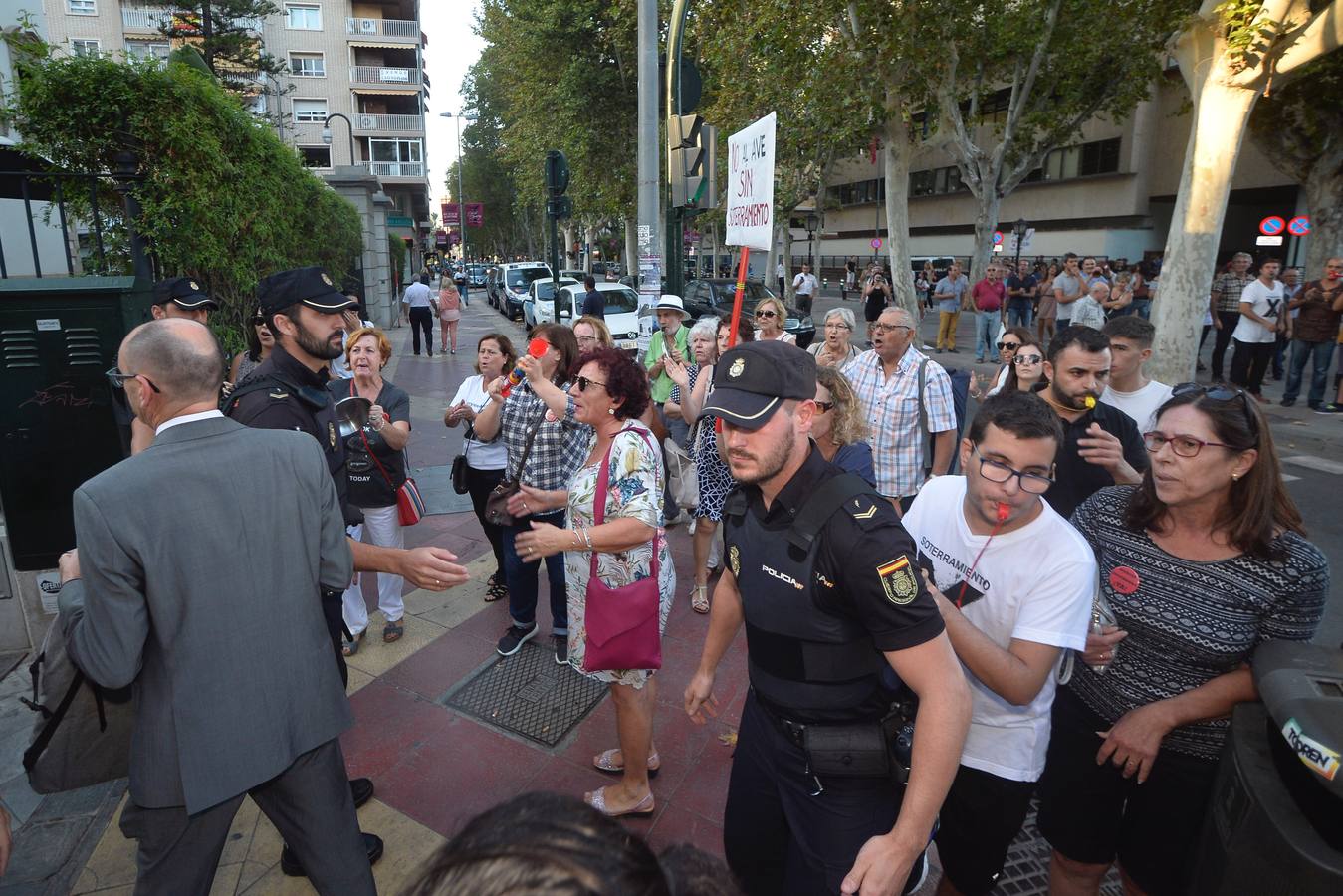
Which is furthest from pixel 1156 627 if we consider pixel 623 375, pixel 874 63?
pixel 874 63

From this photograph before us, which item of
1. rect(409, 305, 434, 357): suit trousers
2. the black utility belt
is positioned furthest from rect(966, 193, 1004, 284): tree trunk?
the black utility belt

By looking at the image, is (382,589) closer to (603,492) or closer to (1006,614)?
(603,492)

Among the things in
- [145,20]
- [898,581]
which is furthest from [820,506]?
[145,20]

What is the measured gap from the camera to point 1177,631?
213 centimetres

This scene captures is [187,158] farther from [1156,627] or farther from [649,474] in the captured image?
[1156,627]

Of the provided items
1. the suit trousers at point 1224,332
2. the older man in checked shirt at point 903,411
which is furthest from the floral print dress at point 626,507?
the suit trousers at point 1224,332

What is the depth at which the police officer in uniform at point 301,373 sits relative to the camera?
2840 millimetres

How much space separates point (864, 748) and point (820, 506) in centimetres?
62

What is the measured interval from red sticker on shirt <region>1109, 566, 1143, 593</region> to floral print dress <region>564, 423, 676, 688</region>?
5.36ft

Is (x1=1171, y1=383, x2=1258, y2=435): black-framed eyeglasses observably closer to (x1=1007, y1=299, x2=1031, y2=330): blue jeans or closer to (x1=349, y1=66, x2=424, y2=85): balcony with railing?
(x1=1007, y1=299, x2=1031, y2=330): blue jeans

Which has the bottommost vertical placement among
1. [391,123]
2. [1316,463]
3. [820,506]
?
[1316,463]

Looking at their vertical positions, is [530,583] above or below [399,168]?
below

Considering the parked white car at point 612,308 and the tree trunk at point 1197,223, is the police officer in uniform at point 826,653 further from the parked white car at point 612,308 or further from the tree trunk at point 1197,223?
the parked white car at point 612,308

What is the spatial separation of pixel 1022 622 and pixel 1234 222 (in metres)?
37.4
